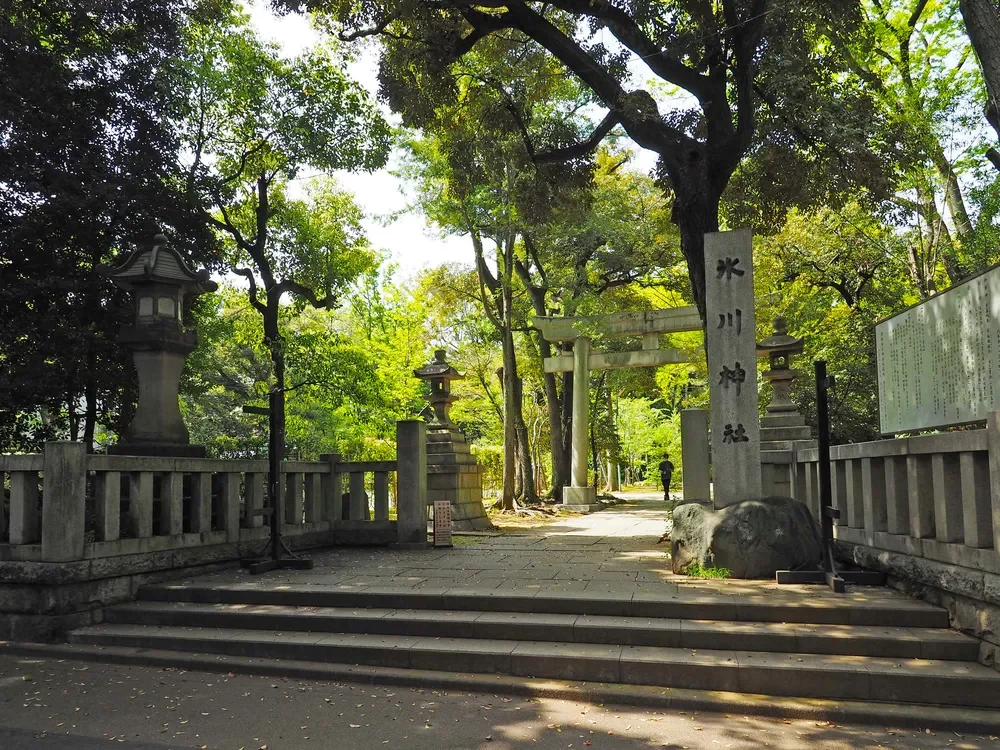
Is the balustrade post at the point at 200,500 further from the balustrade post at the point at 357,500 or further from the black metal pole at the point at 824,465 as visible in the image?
the black metal pole at the point at 824,465

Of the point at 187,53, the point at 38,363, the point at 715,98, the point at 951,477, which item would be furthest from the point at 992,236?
the point at 38,363

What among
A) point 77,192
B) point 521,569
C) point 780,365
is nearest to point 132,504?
point 521,569

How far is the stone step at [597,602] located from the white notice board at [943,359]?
1.56 metres

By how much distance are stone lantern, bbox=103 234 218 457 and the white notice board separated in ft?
24.5

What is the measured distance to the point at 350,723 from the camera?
14.6 ft

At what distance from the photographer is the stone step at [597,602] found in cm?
536

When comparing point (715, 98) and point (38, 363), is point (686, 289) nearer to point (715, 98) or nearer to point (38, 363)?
point (715, 98)

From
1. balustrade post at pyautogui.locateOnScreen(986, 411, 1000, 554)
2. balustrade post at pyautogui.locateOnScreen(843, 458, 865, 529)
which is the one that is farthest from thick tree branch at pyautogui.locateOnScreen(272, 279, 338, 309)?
balustrade post at pyautogui.locateOnScreen(986, 411, 1000, 554)

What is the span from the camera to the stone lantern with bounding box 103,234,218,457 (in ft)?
26.7

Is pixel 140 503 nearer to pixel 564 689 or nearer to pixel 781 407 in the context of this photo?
pixel 564 689

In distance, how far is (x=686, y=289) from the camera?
21.2 m

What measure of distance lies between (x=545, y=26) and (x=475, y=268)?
37.5ft

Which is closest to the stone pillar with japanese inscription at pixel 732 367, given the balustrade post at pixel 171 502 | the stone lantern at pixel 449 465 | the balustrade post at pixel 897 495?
the balustrade post at pixel 897 495

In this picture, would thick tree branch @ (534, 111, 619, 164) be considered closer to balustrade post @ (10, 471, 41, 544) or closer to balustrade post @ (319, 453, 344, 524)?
balustrade post @ (319, 453, 344, 524)
